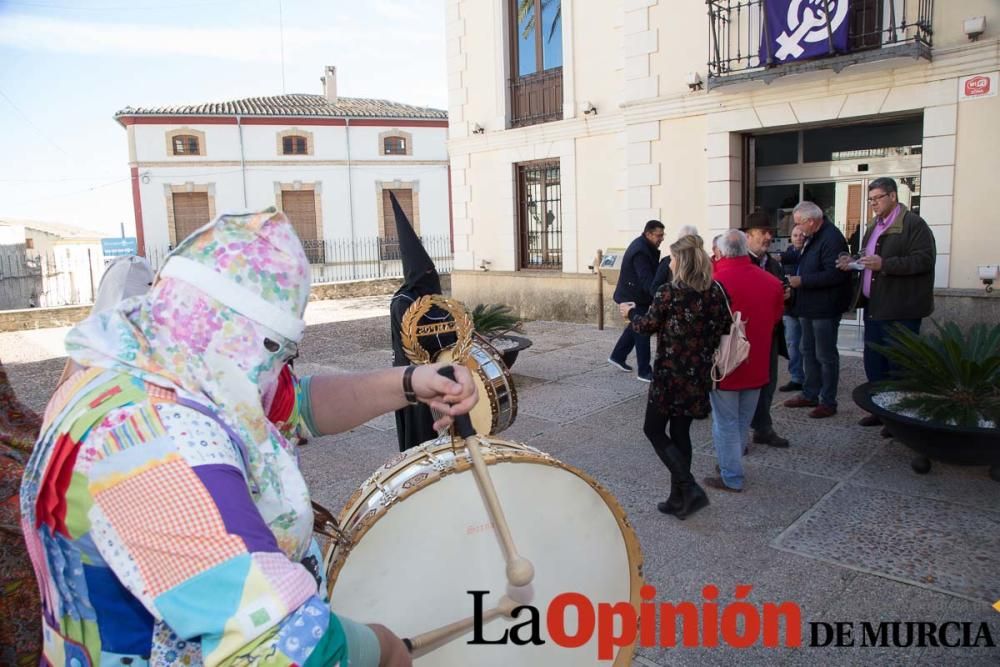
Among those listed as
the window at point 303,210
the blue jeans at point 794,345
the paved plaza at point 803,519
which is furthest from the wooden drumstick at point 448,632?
the window at point 303,210

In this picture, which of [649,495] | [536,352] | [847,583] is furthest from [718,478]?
[536,352]

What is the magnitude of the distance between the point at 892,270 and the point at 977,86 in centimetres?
408

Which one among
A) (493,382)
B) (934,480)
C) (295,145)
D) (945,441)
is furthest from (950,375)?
(295,145)

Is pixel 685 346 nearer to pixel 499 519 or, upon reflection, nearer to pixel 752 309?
pixel 752 309

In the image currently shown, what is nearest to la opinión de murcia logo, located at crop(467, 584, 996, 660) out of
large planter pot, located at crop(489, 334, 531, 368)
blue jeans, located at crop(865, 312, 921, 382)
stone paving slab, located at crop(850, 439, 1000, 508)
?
stone paving slab, located at crop(850, 439, 1000, 508)

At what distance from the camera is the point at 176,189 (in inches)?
1259

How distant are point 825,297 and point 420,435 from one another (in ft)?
13.1

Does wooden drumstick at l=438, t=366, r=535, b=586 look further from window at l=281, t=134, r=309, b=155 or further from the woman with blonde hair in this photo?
window at l=281, t=134, r=309, b=155

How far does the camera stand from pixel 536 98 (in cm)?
1269

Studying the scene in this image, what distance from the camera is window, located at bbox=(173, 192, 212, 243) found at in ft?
105

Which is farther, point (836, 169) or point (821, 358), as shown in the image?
point (836, 169)

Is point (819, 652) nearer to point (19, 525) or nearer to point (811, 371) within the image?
point (19, 525)

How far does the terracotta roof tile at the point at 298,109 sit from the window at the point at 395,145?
110cm

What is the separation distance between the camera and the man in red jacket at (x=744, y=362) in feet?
14.3
